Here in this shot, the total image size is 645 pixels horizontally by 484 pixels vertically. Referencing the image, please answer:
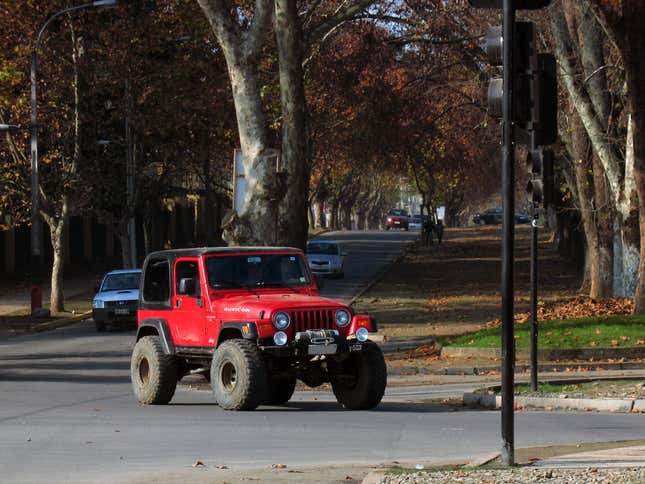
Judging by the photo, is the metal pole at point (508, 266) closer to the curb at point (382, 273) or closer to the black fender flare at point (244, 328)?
the black fender flare at point (244, 328)

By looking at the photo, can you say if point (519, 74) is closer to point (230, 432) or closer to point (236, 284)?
→ point (230, 432)

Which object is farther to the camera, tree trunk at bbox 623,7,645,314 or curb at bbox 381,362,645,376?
tree trunk at bbox 623,7,645,314

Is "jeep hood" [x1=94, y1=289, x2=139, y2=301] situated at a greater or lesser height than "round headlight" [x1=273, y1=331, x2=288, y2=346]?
lesser

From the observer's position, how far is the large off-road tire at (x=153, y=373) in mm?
16297

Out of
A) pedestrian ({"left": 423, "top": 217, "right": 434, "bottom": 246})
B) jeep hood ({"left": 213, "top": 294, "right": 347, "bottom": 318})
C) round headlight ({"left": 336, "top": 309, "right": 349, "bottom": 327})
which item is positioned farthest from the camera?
pedestrian ({"left": 423, "top": 217, "right": 434, "bottom": 246})

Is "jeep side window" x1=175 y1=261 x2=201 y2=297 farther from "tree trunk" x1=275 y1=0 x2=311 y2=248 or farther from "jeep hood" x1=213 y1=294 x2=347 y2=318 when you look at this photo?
"tree trunk" x1=275 y1=0 x2=311 y2=248

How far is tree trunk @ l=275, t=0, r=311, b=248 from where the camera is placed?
88.0ft

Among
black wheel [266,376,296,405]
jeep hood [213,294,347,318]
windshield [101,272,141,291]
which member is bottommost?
black wheel [266,376,296,405]

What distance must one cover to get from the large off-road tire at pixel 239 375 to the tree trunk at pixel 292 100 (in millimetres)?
11277

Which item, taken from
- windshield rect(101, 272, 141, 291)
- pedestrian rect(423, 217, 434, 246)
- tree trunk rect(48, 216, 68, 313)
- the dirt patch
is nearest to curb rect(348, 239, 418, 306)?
the dirt patch

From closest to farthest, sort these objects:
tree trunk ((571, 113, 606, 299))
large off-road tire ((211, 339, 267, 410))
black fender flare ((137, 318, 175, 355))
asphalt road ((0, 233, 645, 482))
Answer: asphalt road ((0, 233, 645, 482)) → large off-road tire ((211, 339, 267, 410)) → black fender flare ((137, 318, 175, 355)) → tree trunk ((571, 113, 606, 299))

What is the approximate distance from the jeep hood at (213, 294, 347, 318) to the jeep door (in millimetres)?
377

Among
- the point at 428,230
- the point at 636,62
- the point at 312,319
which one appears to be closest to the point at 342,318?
the point at 312,319

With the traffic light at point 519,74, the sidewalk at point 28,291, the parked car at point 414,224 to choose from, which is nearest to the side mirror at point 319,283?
the traffic light at point 519,74
